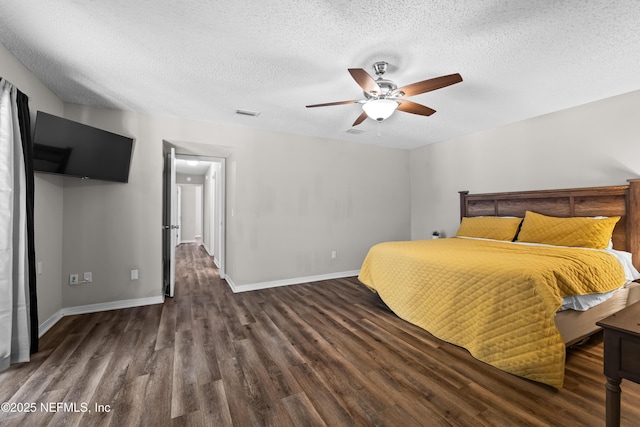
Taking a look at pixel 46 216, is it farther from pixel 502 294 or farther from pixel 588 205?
pixel 588 205

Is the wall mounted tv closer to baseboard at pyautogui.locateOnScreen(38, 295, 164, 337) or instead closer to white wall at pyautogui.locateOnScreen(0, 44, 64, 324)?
white wall at pyautogui.locateOnScreen(0, 44, 64, 324)

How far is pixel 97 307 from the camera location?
3125mm

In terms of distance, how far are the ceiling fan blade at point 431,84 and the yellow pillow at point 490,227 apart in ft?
7.97

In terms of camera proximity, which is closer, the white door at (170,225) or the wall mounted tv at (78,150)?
the wall mounted tv at (78,150)

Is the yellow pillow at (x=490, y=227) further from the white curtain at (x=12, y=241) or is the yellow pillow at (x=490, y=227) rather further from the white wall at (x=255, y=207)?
the white curtain at (x=12, y=241)

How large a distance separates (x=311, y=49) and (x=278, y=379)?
95.0 inches

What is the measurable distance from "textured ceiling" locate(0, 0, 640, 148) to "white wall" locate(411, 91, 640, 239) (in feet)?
1.00

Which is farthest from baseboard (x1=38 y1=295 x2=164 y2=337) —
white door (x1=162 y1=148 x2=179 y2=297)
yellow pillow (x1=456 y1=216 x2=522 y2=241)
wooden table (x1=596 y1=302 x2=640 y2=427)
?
yellow pillow (x1=456 y1=216 x2=522 y2=241)

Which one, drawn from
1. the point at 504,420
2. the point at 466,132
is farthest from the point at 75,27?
the point at 466,132

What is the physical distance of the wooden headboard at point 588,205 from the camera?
276 centimetres

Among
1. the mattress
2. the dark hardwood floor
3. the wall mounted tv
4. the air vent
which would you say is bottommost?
the dark hardwood floor

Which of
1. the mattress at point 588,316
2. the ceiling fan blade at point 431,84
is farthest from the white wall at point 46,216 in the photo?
the mattress at point 588,316

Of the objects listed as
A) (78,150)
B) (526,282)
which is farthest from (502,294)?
(78,150)

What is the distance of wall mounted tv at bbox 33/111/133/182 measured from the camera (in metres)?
2.37
